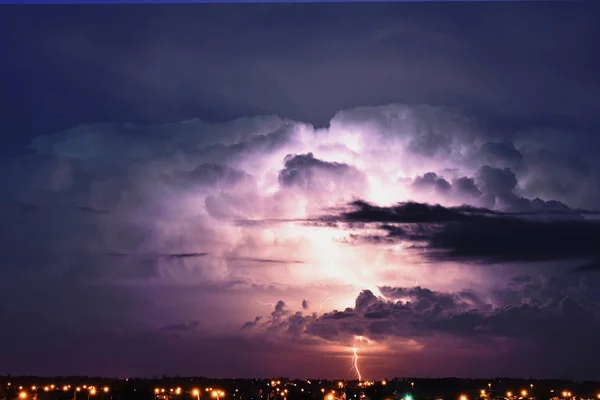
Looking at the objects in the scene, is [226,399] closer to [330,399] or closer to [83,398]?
[83,398]

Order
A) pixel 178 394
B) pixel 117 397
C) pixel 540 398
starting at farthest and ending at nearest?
pixel 540 398 → pixel 178 394 → pixel 117 397

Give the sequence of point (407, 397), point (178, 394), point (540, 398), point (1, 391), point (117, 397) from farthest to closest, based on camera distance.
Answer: point (540, 398), point (178, 394), point (117, 397), point (1, 391), point (407, 397)

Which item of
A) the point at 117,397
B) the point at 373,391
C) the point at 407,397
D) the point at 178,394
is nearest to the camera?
the point at 407,397

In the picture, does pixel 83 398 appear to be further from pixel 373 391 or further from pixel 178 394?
pixel 373 391

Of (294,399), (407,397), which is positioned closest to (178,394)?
(294,399)

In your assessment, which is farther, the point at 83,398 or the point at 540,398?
the point at 540,398

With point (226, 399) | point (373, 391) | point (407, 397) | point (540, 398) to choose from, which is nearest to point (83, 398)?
point (226, 399)

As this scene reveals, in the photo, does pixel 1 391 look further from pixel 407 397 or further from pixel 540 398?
pixel 540 398

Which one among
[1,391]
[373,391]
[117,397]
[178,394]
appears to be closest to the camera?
[1,391]

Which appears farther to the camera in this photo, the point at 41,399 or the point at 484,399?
the point at 41,399
